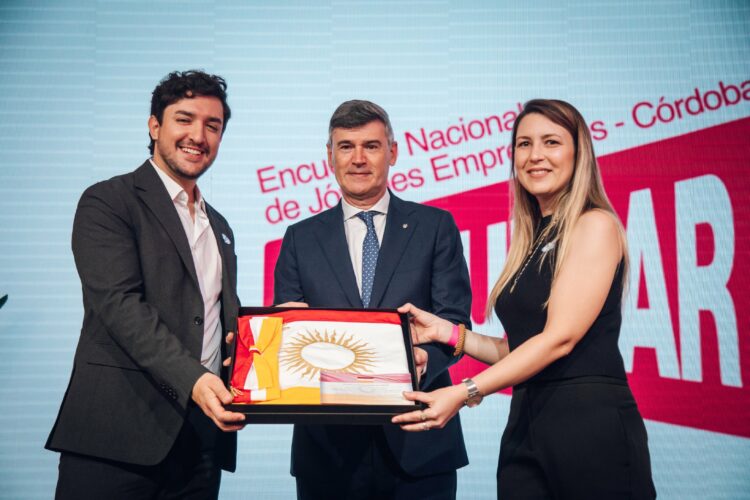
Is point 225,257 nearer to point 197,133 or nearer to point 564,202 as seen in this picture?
point 197,133

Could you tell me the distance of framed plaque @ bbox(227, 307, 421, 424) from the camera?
5.08ft

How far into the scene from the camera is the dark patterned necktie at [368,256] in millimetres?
2135

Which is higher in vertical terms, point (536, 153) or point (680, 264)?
point (536, 153)

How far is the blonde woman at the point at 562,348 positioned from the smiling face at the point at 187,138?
1015mm

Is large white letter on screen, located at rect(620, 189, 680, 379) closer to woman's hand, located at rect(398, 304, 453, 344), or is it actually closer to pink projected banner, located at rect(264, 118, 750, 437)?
pink projected banner, located at rect(264, 118, 750, 437)

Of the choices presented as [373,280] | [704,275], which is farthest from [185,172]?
[704,275]

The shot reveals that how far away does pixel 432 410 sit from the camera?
5.32 feet

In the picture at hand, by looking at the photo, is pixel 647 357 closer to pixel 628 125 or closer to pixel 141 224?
pixel 628 125

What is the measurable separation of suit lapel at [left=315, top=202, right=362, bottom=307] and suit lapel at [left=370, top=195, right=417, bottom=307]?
0.07m

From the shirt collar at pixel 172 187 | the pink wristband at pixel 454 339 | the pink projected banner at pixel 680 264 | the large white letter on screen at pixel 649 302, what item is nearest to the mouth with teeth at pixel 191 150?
the shirt collar at pixel 172 187

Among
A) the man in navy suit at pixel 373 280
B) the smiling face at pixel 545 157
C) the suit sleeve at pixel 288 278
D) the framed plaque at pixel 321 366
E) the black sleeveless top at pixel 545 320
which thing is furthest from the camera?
the suit sleeve at pixel 288 278

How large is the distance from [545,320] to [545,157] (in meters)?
0.47

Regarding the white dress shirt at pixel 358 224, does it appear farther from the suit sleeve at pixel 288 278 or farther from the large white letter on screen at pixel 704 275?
the large white letter on screen at pixel 704 275

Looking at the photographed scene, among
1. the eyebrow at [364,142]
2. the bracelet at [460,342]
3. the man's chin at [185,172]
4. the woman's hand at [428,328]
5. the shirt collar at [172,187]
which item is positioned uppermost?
the eyebrow at [364,142]
